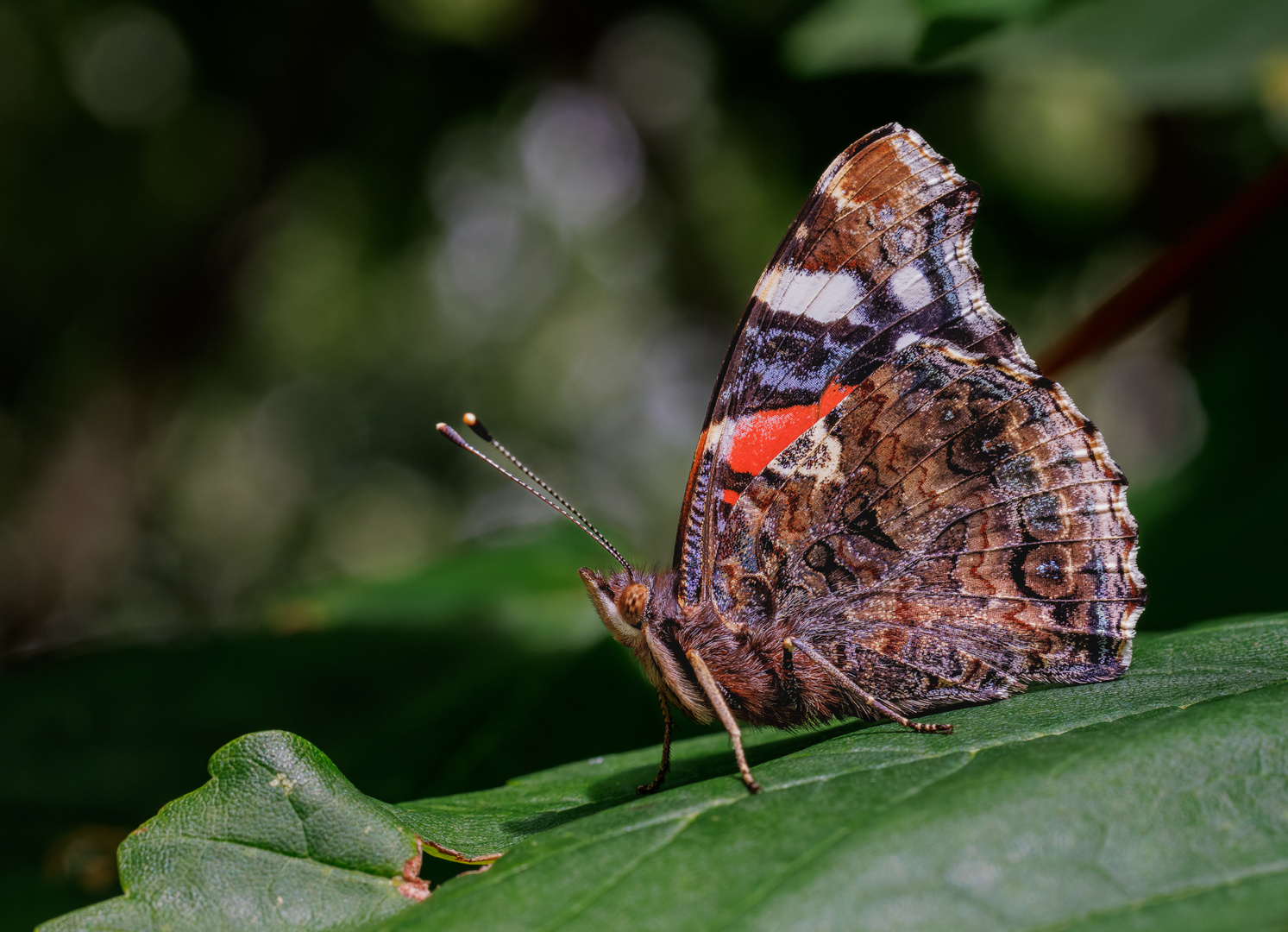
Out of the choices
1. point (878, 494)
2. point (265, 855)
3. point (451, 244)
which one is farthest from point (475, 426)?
point (451, 244)

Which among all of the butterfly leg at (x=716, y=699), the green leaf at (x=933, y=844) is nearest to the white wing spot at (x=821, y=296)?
the butterfly leg at (x=716, y=699)

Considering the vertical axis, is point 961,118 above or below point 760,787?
above

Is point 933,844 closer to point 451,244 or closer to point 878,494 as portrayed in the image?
point 878,494

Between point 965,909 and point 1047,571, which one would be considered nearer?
point 965,909

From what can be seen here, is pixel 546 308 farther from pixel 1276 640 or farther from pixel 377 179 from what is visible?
pixel 1276 640

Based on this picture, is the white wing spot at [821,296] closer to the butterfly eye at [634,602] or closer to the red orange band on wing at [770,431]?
the red orange band on wing at [770,431]

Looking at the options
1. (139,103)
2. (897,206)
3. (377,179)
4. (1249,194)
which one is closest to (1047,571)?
(897,206)

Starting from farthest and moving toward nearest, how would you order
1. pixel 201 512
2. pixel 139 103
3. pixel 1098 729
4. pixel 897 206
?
pixel 201 512 < pixel 139 103 < pixel 897 206 < pixel 1098 729

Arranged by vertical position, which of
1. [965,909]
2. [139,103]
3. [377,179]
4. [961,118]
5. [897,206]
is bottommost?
[965,909]

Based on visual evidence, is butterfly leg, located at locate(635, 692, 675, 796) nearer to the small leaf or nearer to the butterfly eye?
the butterfly eye
